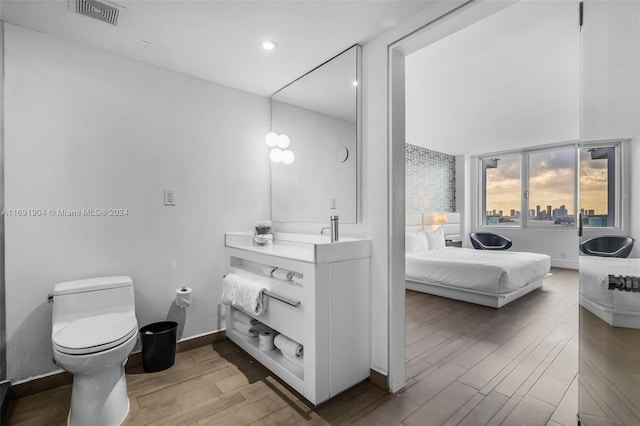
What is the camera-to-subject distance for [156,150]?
7.85 ft

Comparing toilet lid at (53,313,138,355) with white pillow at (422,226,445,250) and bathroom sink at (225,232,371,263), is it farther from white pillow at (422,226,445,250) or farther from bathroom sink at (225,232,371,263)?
white pillow at (422,226,445,250)

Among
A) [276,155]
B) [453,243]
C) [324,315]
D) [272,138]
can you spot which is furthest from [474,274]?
[453,243]

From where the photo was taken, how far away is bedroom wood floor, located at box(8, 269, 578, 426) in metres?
1.68

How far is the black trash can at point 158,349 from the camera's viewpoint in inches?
85.4

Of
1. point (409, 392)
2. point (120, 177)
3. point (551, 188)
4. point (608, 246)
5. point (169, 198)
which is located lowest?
point (409, 392)

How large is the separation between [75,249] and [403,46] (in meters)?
2.58

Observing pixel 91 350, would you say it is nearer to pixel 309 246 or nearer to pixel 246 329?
pixel 246 329

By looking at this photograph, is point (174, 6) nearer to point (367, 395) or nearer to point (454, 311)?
point (367, 395)

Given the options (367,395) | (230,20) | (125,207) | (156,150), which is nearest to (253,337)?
(367,395)

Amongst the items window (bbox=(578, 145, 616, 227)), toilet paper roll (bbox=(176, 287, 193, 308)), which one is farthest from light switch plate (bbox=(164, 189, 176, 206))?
window (bbox=(578, 145, 616, 227))

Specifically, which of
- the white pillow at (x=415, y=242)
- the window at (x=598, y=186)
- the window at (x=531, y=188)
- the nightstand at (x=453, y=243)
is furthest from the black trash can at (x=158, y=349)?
the window at (x=531, y=188)

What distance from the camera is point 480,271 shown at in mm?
3645

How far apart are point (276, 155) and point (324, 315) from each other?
66.9 inches

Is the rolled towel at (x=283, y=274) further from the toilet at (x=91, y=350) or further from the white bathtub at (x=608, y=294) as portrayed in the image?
the white bathtub at (x=608, y=294)
